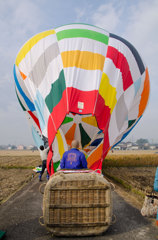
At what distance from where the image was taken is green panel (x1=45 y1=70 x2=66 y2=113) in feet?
20.1

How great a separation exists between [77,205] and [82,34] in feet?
18.1

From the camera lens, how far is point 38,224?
156 inches

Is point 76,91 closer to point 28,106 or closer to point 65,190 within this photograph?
point 65,190

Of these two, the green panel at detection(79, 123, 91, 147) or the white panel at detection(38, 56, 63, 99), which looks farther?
the white panel at detection(38, 56, 63, 99)

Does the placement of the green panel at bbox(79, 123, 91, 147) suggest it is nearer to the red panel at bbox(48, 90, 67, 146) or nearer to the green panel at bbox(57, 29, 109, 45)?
the red panel at bbox(48, 90, 67, 146)

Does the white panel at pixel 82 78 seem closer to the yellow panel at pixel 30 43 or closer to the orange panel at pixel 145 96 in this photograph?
the yellow panel at pixel 30 43

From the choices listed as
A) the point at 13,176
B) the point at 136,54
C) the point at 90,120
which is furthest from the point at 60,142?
the point at 13,176

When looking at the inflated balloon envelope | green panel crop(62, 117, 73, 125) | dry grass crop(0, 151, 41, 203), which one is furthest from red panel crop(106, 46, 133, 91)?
dry grass crop(0, 151, 41, 203)

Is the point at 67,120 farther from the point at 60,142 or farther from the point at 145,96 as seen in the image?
the point at 145,96

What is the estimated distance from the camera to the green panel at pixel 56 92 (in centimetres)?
613

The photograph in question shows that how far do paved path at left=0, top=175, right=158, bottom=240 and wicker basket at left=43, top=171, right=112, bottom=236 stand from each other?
17 centimetres

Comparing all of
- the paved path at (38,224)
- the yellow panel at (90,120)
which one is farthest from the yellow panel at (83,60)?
the paved path at (38,224)

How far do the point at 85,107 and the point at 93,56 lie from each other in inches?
72.5

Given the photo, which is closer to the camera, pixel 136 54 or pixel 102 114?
pixel 102 114
